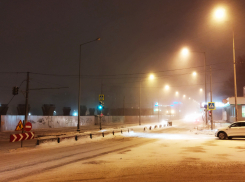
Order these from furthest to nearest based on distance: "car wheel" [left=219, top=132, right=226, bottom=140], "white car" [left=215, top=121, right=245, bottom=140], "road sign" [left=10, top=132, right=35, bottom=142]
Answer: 1. "car wheel" [left=219, top=132, right=226, bottom=140]
2. "white car" [left=215, top=121, right=245, bottom=140]
3. "road sign" [left=10, top=132, right=35, bottom=142]

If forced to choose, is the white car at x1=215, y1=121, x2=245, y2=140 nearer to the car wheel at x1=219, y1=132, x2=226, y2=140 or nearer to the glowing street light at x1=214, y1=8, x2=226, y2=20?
the car wheel at x1=219, y1=132, x2=226, y2=140

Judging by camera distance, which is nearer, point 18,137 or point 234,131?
point 18,137

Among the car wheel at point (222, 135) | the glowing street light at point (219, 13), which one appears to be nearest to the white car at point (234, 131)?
the car wheel at point (222, 135)

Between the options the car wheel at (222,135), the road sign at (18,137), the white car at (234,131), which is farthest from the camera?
the car wheel at (222,135)

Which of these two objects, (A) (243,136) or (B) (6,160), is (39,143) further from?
(A) (243,136)

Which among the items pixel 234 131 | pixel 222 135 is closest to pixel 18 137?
pixel 222 135

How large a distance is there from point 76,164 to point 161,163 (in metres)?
3.45

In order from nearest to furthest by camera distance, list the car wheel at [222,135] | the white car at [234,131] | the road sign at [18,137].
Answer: the road sign at [18,137] → the white car at [234,131] → the car wheel at [222,135]

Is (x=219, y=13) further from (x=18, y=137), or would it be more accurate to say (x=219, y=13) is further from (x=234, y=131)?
(x=18, y=137)

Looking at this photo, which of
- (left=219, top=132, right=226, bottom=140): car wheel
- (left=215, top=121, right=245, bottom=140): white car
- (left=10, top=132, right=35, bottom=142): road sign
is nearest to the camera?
(left=10, top=132, right=35, bottom=142): road sign

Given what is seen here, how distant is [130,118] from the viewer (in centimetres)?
6944

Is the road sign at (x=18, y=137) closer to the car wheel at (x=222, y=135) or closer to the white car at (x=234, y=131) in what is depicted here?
the car wheel at (x=222, y=135)

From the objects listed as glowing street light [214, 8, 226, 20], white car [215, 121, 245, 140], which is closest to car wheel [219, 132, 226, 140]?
white car [215, 121, 245, 140]

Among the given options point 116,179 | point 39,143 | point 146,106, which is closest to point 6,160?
point 39,143
